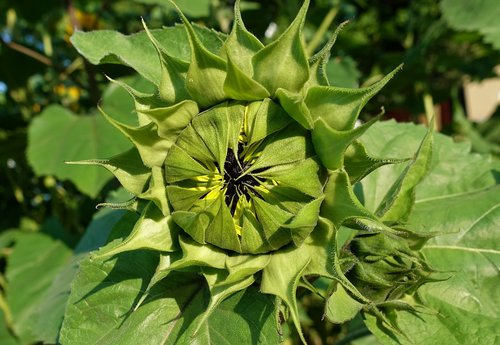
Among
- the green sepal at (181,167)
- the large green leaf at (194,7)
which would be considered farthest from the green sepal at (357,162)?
the large green leaf at (194,7)

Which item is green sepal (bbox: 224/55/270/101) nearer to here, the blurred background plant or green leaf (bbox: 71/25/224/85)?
green leaf (bbox: 71/25/224/85)

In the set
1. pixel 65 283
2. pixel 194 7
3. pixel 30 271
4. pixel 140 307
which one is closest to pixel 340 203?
pixel 140 307

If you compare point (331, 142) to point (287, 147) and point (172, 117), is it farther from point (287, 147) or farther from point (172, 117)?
point (172, 117)

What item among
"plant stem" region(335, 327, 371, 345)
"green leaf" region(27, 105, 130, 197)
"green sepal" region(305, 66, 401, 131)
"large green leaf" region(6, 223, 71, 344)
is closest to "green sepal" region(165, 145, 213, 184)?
"green sepal" region(305, 66, 401, 131)

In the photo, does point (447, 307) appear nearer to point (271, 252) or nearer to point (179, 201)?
point (271, 252)

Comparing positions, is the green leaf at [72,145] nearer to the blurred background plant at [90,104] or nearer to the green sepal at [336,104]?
the blurred background plant at [90,104]

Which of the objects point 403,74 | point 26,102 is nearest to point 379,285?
point 403,74
